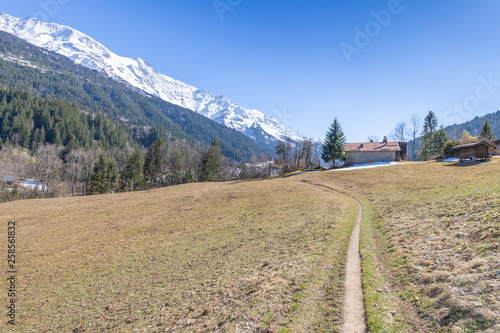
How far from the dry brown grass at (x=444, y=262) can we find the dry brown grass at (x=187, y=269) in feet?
8.89

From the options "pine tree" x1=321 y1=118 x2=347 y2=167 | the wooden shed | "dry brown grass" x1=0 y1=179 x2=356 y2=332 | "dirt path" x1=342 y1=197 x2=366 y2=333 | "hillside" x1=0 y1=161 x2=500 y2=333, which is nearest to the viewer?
"dirt path" x1=342 y1=197 x2=366 y2=333

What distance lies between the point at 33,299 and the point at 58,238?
44.8ft

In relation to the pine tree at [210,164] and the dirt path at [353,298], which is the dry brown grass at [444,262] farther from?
the pine tree at [210,164]

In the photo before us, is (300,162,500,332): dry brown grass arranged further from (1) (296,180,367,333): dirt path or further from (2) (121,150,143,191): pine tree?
(2) (121,150,143,191): pine tree

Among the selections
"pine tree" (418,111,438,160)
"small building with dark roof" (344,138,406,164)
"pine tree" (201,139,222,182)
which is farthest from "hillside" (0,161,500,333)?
"pine tree" (418,111,438,160)

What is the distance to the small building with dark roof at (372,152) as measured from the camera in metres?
75.2

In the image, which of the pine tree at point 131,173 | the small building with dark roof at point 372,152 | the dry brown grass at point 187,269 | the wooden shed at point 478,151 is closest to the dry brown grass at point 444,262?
the dry brown grass at point 187,269

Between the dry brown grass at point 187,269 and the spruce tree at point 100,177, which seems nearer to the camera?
the dry brown grass at point 187,269

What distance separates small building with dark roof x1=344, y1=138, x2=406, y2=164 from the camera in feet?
Result: 247

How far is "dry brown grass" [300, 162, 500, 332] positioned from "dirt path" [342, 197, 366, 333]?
0.55 m

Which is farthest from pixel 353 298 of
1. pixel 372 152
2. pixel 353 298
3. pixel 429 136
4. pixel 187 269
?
pixel 429 136

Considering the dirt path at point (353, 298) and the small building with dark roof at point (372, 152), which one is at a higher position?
the small building with dark roof at point (372, 152)

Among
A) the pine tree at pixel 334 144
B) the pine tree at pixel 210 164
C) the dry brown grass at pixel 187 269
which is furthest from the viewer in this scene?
the pine tree at pixel 210 164

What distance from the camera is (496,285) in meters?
8.12
